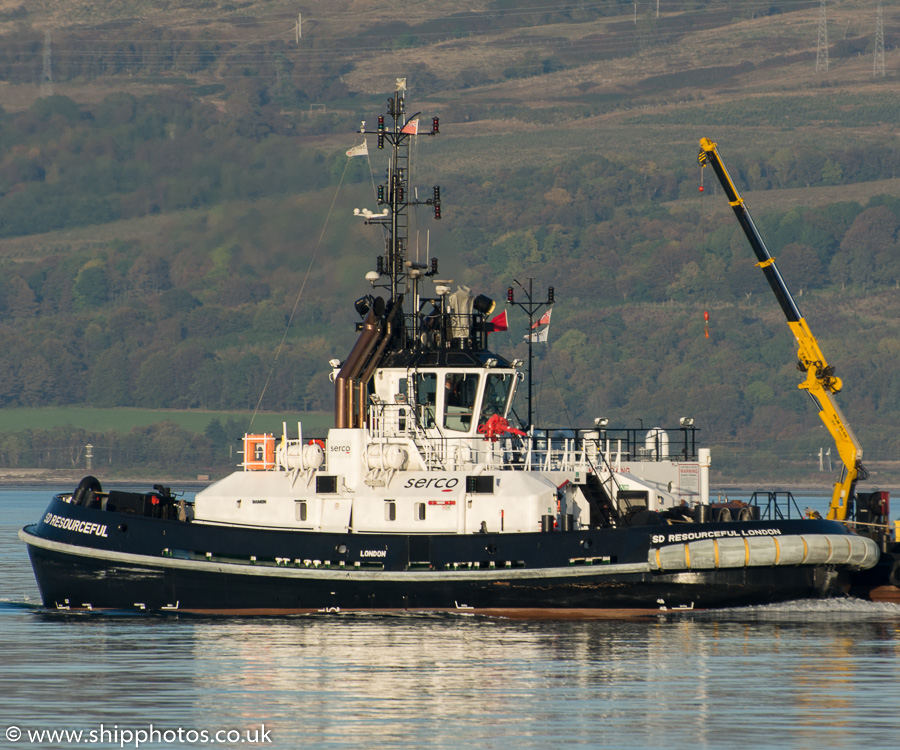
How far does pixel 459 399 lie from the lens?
36.0 meters

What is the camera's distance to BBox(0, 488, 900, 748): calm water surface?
73.8 feet

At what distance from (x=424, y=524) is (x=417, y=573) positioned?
1.07 m

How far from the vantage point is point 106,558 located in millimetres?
35625

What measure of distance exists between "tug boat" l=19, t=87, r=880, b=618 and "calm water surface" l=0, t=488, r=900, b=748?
67 centimetres

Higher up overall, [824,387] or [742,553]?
[824,387]

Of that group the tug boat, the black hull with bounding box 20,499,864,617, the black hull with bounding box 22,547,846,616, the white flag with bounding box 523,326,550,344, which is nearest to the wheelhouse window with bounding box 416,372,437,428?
the tug boat

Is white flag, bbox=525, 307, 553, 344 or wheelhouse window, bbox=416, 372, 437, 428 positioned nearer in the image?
wheelhouse window, bbox=416, 372, 437, 428

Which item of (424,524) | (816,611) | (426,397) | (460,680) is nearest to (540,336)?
(426,397)

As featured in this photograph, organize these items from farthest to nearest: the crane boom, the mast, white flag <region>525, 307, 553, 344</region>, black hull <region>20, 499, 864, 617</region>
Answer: the crane boom
white flag <region>525, 307, 553, 344</region>
the mast
black hull <region>20, 499, 864, 617</region>

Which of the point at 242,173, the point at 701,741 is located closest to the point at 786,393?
the point at 242,173

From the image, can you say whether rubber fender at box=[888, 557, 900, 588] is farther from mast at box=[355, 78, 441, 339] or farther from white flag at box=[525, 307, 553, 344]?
mast at box=[355, 78, 441, 339]

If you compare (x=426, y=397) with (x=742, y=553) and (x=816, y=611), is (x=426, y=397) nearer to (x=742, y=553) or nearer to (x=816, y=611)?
(x=742, y=553)

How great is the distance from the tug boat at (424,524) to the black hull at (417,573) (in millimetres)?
30

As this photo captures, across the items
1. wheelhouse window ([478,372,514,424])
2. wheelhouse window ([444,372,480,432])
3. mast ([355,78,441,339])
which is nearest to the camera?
wheelhouse window ([444,372,480,432])
